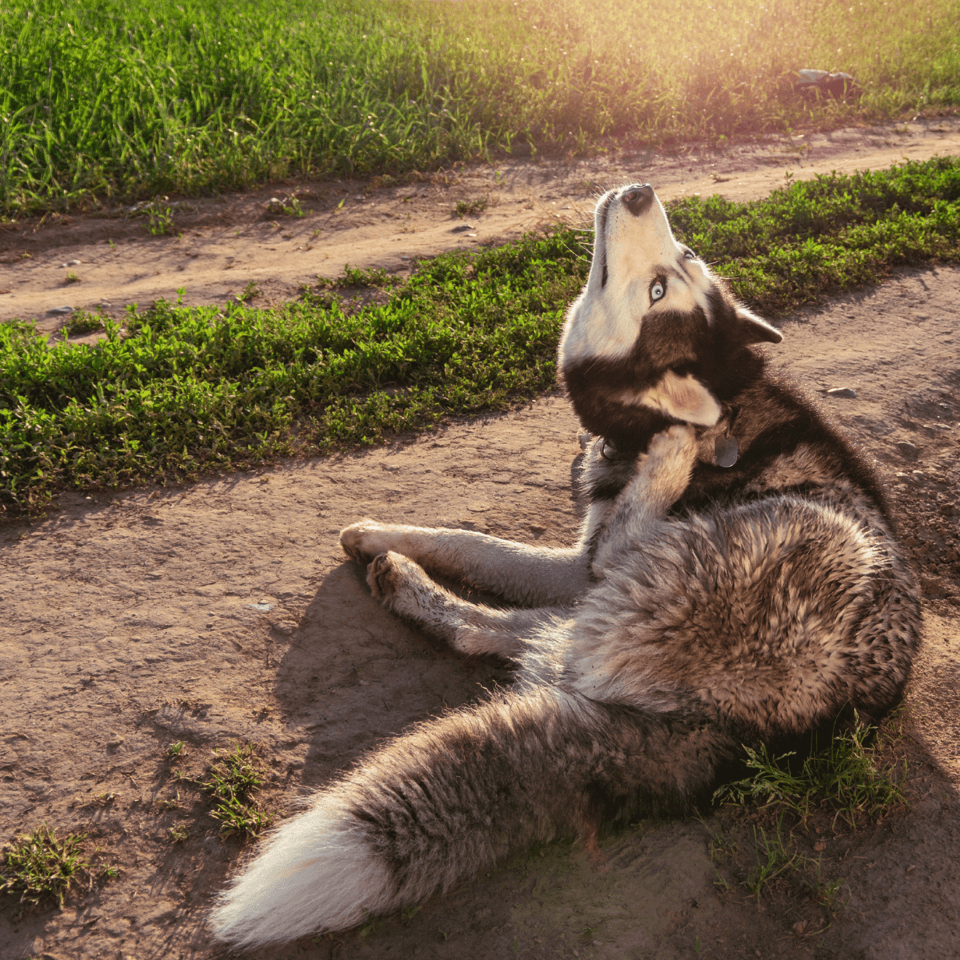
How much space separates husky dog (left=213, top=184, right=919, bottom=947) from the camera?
216cm

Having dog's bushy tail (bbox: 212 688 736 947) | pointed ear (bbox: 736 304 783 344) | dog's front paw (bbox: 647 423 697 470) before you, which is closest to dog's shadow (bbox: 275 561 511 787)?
dog's bushy tail (bbox: 212 688 736 947)

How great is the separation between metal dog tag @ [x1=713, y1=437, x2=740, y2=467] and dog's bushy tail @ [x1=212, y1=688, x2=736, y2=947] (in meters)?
1.26

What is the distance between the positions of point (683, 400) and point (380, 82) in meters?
8.01

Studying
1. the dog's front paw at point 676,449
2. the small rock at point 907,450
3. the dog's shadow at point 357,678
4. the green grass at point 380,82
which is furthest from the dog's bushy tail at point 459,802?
the green grass at point 380,82

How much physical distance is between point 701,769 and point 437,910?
101cm

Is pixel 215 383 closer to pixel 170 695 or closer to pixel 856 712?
pixel 170 695

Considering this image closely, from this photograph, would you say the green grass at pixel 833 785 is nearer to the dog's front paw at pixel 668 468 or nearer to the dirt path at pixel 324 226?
the dog's front paw at pixel 668 468

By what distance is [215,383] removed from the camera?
4820mm

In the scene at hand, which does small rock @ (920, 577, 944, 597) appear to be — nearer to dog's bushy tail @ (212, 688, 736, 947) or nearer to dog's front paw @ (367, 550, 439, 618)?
dog's bushy tail @ (212, 688, 736, 947)

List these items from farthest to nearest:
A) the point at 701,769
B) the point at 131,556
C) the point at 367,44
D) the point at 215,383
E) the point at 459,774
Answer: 1. the point at 367,44
2. the point at 215,383
3. the point at 131,556
4. the point at 701,769
5. the point at 459,774

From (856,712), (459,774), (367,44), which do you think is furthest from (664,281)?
(367,44)

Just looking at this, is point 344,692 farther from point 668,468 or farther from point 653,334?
point 653,334

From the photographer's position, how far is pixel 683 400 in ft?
10.8

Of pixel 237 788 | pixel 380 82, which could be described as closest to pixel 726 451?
pixel 237 788
